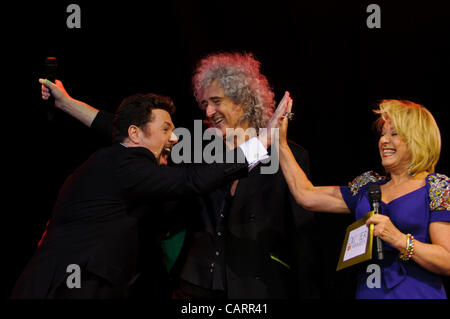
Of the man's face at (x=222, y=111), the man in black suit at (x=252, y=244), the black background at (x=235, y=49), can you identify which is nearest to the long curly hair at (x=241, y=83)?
the man's face at (x=222, y=111)

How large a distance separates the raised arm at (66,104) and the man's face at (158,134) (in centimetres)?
49

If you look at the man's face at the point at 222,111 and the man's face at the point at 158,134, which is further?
the man's face at the point at 222,111

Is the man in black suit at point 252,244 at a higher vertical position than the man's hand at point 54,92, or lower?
lower

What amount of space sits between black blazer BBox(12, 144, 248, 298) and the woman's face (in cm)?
70

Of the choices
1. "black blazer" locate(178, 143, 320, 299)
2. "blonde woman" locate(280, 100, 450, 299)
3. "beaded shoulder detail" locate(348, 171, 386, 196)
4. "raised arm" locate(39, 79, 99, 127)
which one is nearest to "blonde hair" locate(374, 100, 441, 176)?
"blonde woman" locate(280, 100, 450, 299)

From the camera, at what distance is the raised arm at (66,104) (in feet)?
9.66

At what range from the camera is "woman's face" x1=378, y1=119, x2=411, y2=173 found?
2256 mm

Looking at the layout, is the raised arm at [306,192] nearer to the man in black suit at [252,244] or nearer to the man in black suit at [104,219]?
the man in black suit at [252,244]

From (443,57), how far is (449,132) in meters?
0.53

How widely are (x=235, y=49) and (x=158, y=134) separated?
4.03 ft

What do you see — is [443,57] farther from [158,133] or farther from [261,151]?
[158,133]

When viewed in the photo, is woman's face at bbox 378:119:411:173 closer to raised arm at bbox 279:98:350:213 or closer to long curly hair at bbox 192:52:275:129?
raised arm at bbox 279:98:350:213

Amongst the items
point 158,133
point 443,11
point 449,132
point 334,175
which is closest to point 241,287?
point 158,133

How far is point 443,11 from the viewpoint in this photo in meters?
3.25
